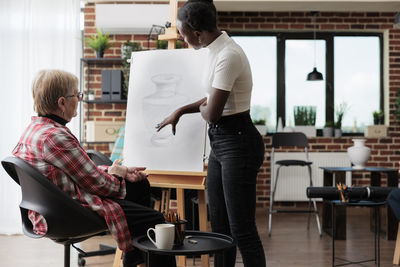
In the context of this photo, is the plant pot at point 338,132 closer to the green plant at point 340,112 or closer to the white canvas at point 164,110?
the green plant at point 340,112

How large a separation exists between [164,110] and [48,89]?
0.85 meters

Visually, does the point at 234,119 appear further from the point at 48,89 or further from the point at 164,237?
the point at 48,89

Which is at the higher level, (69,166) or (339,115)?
(339,115)

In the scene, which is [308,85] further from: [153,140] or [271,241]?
[153,140]

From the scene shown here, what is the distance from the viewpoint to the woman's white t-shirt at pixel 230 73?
176 cm

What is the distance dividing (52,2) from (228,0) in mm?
1824

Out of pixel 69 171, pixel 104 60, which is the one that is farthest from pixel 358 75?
pixel 69 171

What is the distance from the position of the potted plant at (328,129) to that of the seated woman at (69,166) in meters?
4.08

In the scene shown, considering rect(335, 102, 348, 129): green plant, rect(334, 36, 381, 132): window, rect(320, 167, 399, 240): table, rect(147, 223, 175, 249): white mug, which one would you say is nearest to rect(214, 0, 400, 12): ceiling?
rect(334, 36, 381, 132): window

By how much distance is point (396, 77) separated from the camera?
18.8ft

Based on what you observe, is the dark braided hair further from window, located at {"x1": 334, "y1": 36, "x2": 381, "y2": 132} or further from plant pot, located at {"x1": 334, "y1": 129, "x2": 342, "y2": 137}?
window, located at {"x1": 334, "y1": 36, "x2": 381, "y2": 132}

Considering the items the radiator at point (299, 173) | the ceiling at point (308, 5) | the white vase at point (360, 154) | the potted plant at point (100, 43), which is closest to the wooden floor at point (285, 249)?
the white vase at point (360, 154)

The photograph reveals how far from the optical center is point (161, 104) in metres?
2.66

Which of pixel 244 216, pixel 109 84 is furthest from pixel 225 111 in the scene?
pixel 109 84
